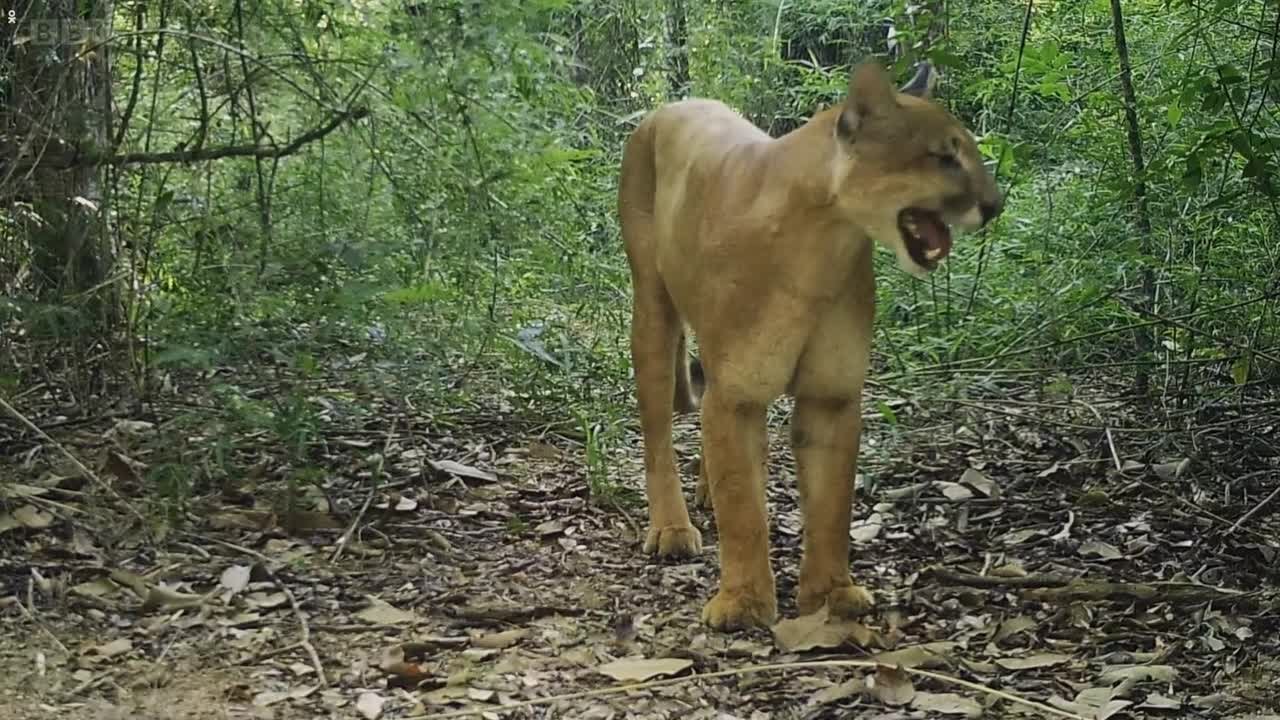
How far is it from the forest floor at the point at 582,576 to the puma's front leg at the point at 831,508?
104 millimetres

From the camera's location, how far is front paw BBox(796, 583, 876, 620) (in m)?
3.34

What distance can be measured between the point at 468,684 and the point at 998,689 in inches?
44.4

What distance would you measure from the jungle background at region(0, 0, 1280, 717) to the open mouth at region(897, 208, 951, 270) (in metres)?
0.88

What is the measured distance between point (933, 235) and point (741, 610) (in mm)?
992

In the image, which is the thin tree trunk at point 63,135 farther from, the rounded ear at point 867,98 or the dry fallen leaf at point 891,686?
the dry fallen leaf at point 891,686

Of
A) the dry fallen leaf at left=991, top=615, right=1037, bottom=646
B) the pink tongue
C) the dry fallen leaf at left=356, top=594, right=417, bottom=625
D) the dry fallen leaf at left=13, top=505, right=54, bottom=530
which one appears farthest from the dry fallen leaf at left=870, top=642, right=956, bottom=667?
the dry fallen leaf at left=13, top=505, right=54, bottom=530

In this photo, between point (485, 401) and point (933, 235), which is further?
point (485, 401)

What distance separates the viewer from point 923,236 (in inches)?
120

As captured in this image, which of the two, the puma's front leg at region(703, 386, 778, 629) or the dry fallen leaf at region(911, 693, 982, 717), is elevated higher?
the puma's front leg at region(703, 386, 778, 629)

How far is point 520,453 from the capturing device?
5.00 m

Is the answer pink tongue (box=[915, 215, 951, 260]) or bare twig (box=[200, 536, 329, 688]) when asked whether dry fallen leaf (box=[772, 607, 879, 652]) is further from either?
bare twig (box=[200, 536, 329, 688])

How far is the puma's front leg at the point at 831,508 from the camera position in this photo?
3371 millimetres

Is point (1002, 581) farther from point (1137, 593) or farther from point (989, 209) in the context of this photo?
point (989, 209)

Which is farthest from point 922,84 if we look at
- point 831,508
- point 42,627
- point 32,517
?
point 32,517
